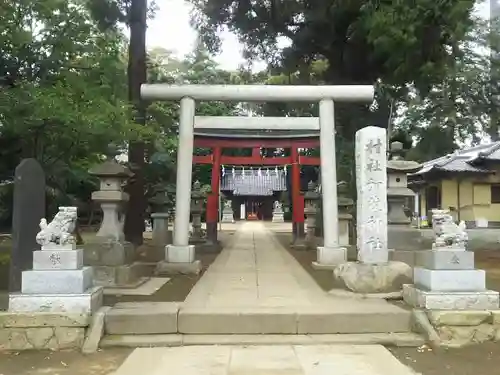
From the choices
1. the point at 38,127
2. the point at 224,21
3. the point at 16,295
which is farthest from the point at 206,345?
the point at 224,21

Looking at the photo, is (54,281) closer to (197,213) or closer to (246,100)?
(246,100)

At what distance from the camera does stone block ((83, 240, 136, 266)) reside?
9.20m

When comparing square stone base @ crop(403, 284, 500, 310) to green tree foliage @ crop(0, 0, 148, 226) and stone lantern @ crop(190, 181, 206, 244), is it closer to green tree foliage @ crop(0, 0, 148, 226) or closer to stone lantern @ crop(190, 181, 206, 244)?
green tree foliage @ crop(0, 0, 148, 226)

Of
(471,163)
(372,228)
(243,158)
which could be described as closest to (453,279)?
(372,228)

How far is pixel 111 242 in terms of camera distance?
9.27 meters

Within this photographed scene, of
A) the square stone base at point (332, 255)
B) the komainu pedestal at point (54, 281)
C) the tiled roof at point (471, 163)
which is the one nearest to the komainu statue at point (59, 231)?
the komainu pedestal at point (54, 281)

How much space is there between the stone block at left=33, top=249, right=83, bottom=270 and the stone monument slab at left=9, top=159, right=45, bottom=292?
1.18 metres

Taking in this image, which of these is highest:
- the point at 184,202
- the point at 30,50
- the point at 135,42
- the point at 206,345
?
the point at 135,42

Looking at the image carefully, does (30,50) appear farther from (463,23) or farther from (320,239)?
(320,239)

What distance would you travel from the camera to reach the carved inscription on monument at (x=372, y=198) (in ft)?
27.1

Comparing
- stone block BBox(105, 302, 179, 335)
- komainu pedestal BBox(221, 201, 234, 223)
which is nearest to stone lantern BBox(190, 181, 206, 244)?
stone block BBox(105, 302, 179, 335)

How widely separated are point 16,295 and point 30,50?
4.98 meters

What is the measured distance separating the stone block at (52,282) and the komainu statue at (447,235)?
14.1 feet

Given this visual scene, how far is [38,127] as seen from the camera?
27.7ft
